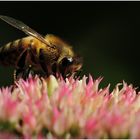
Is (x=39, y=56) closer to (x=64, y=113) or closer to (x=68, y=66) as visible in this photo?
(x=68, y=66)

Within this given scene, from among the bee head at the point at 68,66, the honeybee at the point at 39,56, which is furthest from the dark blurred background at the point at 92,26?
the bee head at the point at 68,66

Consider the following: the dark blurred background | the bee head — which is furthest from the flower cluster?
Result: the dark blurred background

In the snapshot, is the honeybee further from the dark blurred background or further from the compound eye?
the dark blurred background

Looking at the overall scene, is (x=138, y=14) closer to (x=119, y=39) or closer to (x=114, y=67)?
(x=119, y=39)

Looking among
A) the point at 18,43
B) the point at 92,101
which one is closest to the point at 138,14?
the point at 18,43

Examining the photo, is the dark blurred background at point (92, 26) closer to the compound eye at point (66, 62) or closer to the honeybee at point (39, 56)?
the honeybee at point (39, 56)

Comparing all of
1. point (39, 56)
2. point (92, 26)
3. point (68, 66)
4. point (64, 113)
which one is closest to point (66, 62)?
point (68, 66)
